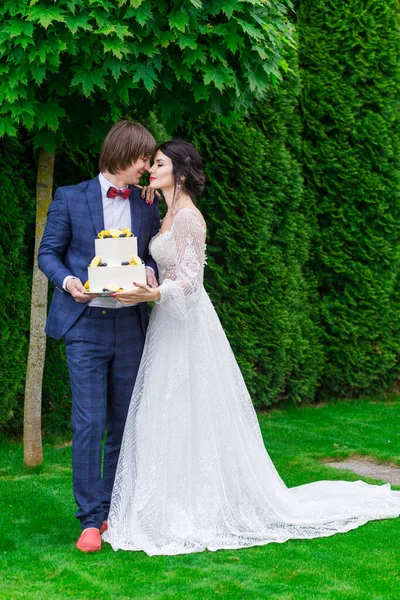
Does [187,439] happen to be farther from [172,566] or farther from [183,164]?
[183,164]

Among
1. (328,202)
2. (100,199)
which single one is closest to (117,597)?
(100,199)

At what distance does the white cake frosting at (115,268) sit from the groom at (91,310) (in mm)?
179

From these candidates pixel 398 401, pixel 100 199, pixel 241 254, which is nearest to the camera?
pixel 100 199

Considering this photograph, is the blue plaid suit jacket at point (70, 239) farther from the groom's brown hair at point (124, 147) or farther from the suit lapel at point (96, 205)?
the groom's brown hair at point (124, 147)

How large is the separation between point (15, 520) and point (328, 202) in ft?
14.6

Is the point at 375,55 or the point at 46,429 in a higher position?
the point at 375,55

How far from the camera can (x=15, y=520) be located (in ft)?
15.9

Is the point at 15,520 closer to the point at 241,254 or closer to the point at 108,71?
the point at 108,71

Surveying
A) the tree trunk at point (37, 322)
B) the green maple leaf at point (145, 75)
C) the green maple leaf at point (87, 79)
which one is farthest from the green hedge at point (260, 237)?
the green maple leaf at point (87, 79)

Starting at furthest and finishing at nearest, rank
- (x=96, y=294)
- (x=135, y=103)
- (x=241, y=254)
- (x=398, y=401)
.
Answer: (x=398, y=401), (x=241, y=254), (x=135, y=103), (x=96, y=294)

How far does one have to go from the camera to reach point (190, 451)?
178 inches

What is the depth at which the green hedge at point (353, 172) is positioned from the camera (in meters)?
8.00

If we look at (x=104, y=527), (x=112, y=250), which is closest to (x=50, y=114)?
(x=112, y=250)

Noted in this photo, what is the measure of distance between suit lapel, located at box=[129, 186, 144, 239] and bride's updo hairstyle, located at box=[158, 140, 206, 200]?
0.20 meters
